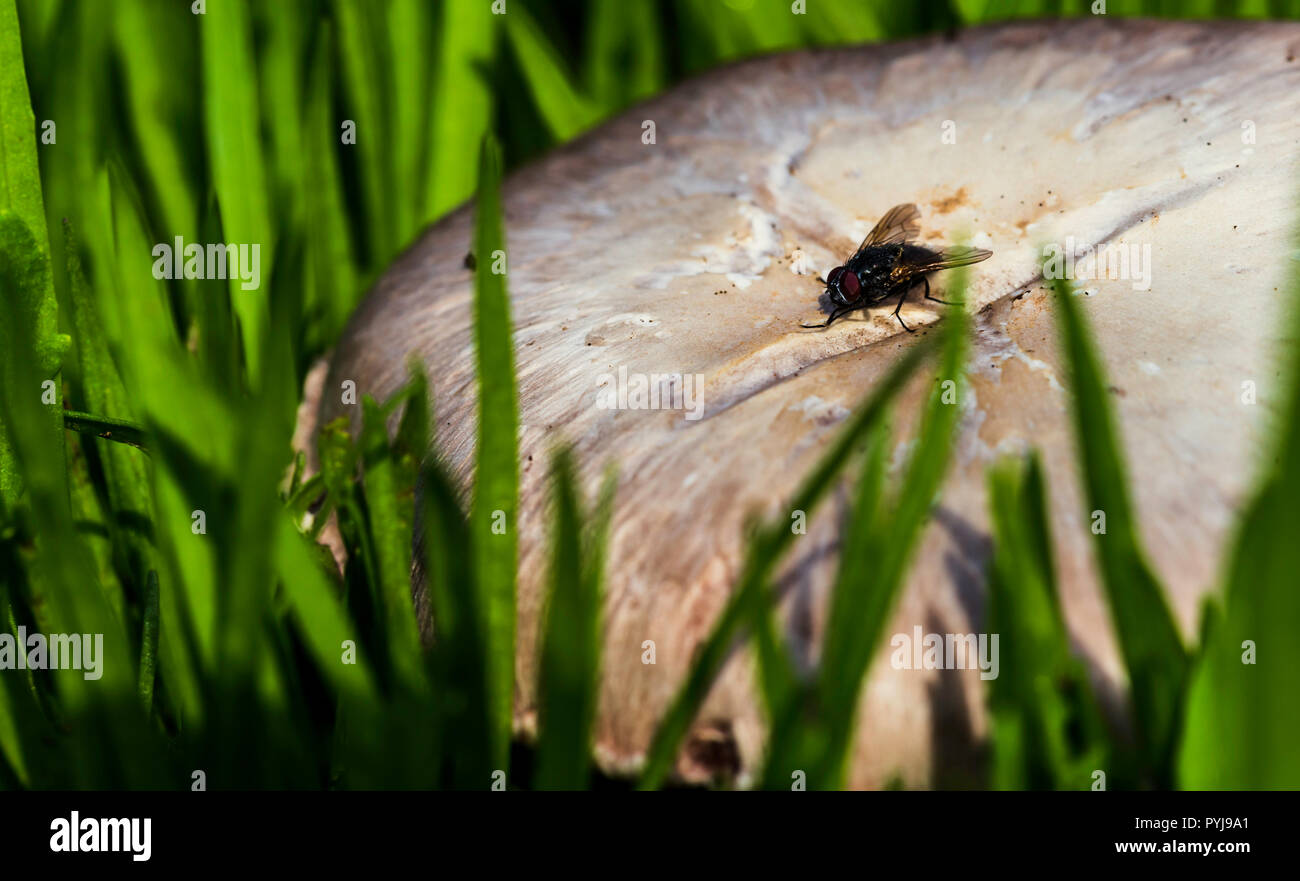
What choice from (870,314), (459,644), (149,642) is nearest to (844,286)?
(870,314)

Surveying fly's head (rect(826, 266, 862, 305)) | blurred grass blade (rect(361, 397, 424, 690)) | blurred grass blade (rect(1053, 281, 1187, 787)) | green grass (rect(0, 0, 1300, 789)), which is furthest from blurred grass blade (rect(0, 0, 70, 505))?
blurred grass blade (rect(1053, 281, 1187, 787))

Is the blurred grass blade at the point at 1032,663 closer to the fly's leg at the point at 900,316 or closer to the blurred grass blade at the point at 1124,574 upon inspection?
the blurred grass blade at the point at 1124,574

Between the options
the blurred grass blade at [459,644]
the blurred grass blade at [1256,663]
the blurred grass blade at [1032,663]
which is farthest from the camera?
the blurred grass blade at [459,644]

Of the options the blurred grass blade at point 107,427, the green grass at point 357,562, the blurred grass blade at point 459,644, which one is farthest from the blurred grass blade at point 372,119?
the blurred grass blade at point 459,644

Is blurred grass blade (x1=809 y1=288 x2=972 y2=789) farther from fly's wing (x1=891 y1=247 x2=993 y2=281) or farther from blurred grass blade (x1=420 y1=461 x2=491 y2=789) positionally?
fly's wing (x1=891 y1=247 x2=993 y2=281)

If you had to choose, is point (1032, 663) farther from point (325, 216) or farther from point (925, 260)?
point (325, 216)
